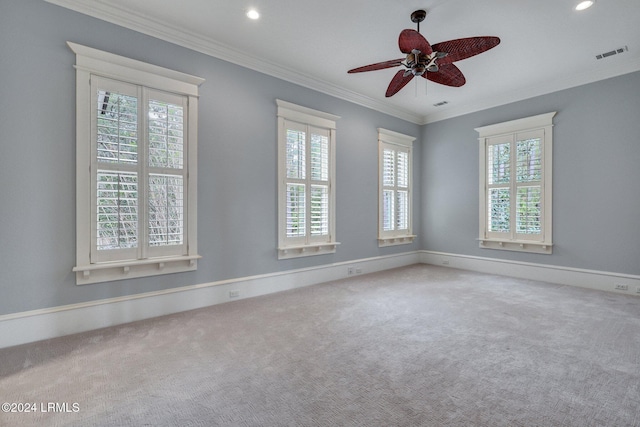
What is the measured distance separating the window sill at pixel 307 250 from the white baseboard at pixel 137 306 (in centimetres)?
24

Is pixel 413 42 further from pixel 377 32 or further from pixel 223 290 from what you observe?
pixel 223 290

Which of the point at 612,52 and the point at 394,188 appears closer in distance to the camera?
the point at 612,52

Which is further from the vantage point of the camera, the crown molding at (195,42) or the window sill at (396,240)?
the window sill at (396,240)

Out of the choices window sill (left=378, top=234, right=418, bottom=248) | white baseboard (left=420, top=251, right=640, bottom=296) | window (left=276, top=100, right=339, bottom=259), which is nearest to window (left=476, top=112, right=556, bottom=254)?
white baseboard (left=420, top=251, right=640, bottom=296)

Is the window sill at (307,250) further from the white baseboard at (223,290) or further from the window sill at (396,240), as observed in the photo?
the window sill at (396,240)

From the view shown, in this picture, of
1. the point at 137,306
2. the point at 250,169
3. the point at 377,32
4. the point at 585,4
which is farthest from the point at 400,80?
the point at 137,306

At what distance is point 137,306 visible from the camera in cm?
321

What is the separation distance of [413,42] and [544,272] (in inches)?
181

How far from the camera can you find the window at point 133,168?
114 inches

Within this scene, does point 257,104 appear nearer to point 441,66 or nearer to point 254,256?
point 254,256

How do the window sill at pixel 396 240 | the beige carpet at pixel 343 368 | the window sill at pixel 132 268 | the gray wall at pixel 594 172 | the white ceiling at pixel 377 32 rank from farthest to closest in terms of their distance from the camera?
the window sill at pixel 396 240, the gray wall at pixel 594 172, the white ceiling at pixel 377 32, the window sill at pixel 132 268, the beige carpet at pixel 343 368

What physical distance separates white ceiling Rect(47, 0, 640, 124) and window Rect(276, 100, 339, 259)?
67 centimetres

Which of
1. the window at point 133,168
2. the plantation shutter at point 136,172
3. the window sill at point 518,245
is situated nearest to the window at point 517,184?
the window sill at point 518,245

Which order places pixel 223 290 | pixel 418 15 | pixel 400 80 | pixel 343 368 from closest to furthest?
pixel 343 368, pixel 418 15, pixel 400 80, pixel 223 290
